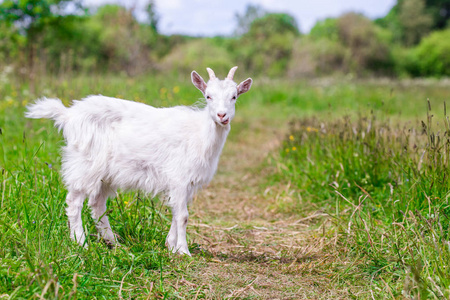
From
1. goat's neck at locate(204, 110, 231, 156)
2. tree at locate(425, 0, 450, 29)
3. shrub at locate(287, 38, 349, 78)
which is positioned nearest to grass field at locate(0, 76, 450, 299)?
goat's neck at locate(204, 110, 231, 156)

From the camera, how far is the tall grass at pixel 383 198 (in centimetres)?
259

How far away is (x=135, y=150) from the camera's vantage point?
3291 millimetres

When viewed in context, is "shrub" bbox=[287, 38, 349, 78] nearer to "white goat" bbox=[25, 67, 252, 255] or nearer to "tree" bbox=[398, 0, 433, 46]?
"tree" bbox=[398, 0, 433, 46]

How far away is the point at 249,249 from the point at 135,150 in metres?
1.28

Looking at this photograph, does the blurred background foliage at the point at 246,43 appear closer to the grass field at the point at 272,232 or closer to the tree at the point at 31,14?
the tree at the point at 31,14

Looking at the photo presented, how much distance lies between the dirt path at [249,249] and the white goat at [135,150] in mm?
422

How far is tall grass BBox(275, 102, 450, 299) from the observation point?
2594 mm

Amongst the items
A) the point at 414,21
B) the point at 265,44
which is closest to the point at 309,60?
the point at 265,44

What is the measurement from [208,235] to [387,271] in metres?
1.65

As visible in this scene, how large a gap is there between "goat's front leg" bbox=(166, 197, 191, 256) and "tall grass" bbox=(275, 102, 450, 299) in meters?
1.22

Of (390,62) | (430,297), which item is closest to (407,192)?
(430,297)

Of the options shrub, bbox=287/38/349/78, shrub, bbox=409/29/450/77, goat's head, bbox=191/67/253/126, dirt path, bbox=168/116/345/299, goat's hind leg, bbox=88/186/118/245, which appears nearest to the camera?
dirt path, bbox=168/116/345/299

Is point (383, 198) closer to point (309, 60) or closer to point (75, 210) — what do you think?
point (75, 210)

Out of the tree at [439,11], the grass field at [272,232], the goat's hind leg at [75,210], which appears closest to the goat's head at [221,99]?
the grass field at [272,232]
